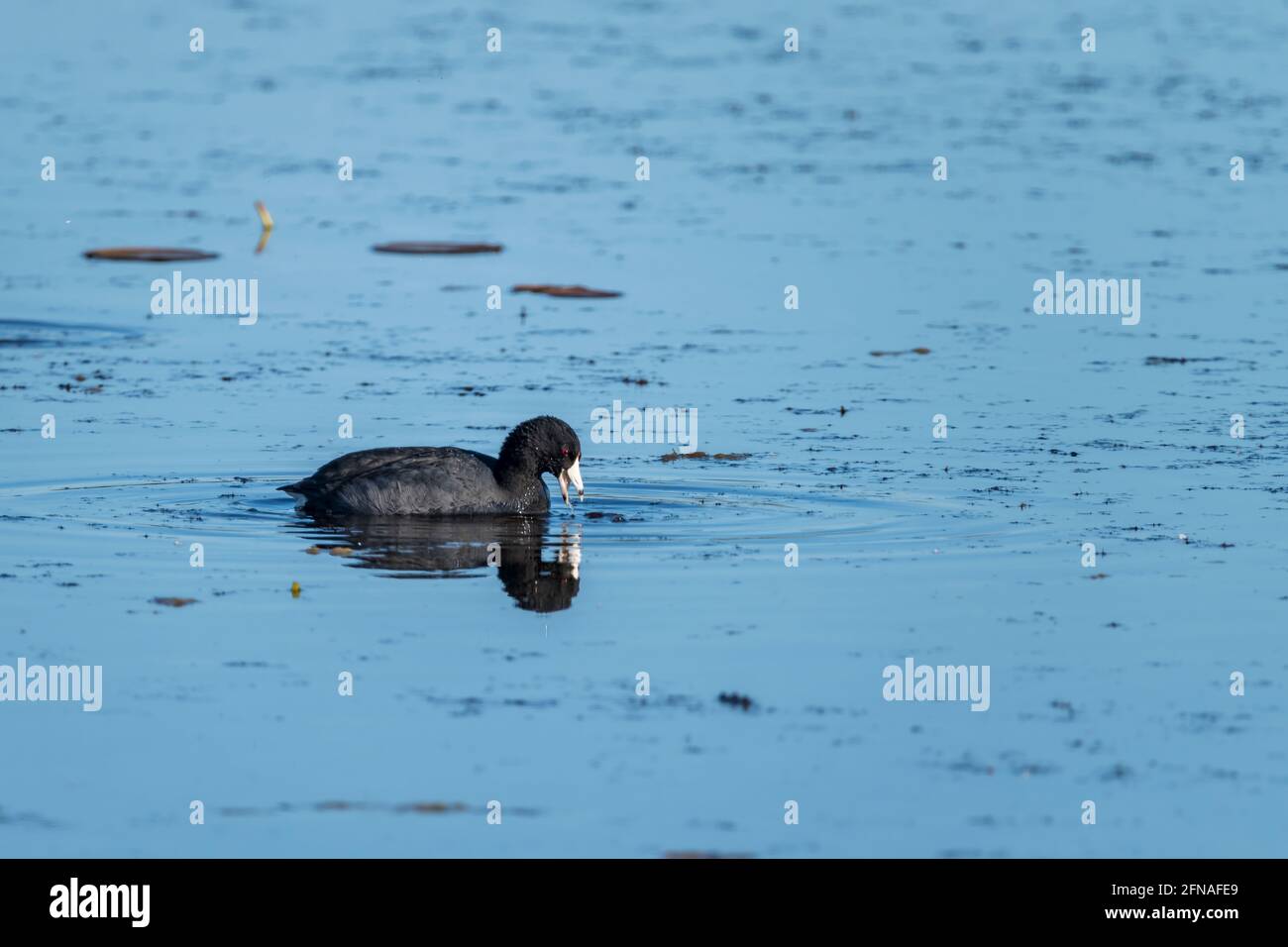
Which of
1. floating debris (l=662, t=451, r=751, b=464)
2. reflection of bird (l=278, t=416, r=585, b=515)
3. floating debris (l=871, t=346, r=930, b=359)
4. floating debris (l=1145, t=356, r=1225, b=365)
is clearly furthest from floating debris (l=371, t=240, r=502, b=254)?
reflection of bird (l=278, t=416, r=585, b=515)

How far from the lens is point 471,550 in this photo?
15102mm

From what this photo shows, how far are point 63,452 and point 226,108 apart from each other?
1910cm

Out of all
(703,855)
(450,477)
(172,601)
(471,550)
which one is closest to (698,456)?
(450,477)

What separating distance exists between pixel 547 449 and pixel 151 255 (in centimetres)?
1005

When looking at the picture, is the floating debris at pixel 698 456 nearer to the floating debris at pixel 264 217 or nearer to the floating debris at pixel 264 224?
the floating debris at pixel 264 224

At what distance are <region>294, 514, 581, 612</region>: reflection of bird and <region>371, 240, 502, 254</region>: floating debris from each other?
9.75m

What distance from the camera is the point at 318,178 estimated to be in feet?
100

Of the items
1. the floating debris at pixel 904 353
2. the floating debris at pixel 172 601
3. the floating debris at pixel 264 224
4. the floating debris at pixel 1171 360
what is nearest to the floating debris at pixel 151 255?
the floating debris at pixel 264 224

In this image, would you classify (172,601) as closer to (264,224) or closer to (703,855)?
(703,855)

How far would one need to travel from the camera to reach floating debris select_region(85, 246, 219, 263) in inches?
966

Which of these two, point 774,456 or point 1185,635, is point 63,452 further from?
point 1185,635

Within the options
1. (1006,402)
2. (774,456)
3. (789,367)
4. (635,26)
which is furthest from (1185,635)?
(635,26)

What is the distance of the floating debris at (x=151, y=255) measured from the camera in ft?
80.5

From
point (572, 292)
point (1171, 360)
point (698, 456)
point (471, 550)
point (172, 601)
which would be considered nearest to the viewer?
point (172, 601)
